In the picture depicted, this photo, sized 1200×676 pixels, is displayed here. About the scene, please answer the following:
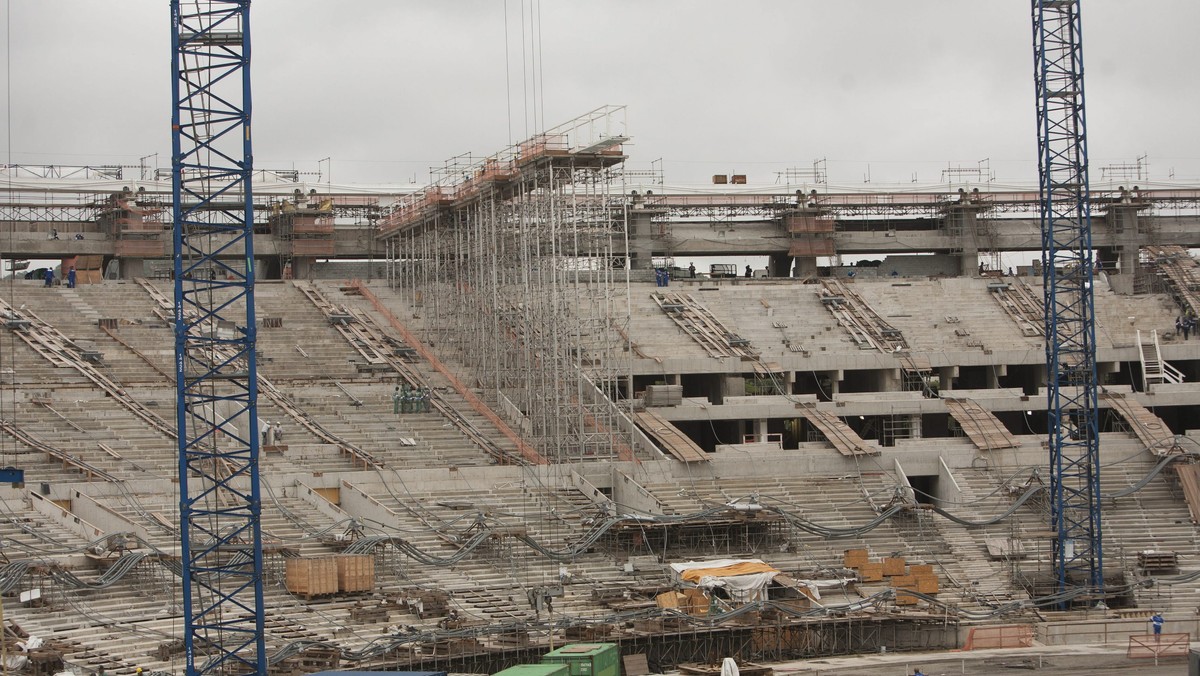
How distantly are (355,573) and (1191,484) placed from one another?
27468mm

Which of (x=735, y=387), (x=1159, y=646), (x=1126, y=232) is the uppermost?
(x=1126, y=232)

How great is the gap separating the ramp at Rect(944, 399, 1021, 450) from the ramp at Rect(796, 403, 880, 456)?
376 cm

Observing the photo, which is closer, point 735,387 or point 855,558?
point 855,558

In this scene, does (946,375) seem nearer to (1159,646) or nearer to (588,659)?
(1159,646)

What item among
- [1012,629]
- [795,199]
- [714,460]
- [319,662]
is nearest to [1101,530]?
[1012,629]

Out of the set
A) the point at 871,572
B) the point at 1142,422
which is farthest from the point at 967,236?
the point at 871,572

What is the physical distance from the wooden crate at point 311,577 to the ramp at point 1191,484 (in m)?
27.2

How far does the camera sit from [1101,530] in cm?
4981

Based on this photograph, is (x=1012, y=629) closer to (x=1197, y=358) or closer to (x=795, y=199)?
(x=1197, y=358)

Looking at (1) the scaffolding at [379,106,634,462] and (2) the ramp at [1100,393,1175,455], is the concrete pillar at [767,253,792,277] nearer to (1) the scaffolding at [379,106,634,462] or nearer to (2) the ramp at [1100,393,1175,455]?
(1) the scaffolding at [379,106,634,462]

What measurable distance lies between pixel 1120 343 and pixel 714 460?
68.8 ft

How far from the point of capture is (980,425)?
2334 inches

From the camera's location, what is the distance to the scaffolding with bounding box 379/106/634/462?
5512 cm

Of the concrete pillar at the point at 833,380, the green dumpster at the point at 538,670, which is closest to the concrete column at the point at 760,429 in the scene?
the concrete pillar at the point at 833,380
